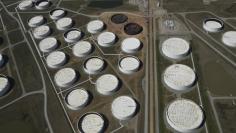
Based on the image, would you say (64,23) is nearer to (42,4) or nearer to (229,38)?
(42,4)

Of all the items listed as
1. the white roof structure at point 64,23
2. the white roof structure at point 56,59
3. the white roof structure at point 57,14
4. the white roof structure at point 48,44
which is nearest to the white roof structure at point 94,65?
the white roof structure at point 56,59

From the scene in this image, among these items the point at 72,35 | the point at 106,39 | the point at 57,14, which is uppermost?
the point at 57,14

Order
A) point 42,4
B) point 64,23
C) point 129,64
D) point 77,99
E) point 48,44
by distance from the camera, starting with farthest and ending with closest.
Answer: point 42,4 → point 64,23 → point 48,44 → point 129,64 → point 77,99

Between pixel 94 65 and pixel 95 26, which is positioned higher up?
pixel 95 26

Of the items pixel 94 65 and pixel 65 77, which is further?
pixel 94 65

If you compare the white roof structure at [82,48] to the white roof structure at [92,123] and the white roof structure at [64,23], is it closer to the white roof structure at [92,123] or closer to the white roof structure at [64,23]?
the white roof structure at [64,23]

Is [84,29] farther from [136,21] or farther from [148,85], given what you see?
[148,85]

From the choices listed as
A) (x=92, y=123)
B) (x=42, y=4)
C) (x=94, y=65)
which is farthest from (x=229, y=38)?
(x=42, y=4)

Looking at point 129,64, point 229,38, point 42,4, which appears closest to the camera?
point 129,64
